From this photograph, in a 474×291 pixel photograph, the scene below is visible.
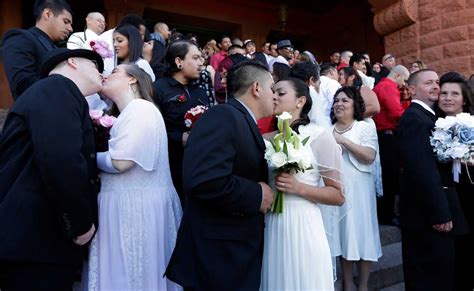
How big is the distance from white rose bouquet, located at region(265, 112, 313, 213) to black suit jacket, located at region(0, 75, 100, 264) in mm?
994

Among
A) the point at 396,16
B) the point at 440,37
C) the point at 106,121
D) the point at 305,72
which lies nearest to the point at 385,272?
the point at 305,72

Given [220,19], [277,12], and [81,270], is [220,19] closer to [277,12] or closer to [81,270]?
[277,12]

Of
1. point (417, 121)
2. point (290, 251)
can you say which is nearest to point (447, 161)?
point (417, 121)

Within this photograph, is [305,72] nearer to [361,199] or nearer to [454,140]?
[361,199]

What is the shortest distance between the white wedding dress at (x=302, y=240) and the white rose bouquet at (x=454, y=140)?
1305mm

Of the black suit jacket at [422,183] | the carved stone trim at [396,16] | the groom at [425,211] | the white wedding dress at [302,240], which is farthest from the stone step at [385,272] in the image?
the carved stone trim at [396,16]

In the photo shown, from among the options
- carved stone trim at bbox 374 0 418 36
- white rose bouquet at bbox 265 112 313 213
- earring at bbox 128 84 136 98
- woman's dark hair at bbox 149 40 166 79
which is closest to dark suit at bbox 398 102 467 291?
white rose bouquet at bbox 265 112 313 213

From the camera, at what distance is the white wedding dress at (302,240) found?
2.52 meters

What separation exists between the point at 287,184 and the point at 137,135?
3.11 ft

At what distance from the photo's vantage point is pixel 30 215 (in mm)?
2188

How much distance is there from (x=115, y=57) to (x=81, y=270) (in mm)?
2205

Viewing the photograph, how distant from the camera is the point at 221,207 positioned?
2.21m

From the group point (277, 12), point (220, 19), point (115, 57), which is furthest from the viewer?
point (277, 12)

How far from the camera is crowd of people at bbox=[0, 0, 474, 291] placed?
7.17ft
